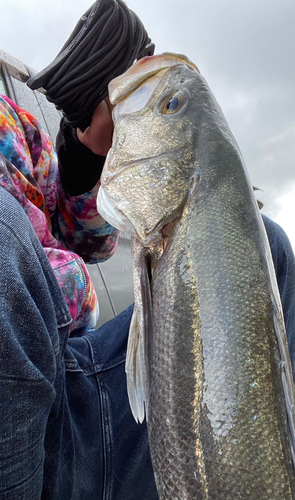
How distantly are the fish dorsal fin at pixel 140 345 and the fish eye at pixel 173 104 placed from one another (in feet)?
1.14

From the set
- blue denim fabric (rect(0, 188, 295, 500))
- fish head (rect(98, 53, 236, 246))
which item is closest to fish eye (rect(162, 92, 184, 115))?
fish head (rect(98, 53, 236, 246))

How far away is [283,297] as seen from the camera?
3.75 ft

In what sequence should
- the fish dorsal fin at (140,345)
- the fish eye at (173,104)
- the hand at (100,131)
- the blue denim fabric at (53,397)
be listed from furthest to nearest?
1. the hand at (100,131)
2. the fish eye at (173,104)
3. the fish dorsal fin at (140,345)
4. the blue denim fabric at (53,397)

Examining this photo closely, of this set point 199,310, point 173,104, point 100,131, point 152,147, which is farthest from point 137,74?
point 199,310

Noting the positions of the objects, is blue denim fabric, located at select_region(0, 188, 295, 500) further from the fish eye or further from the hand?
the hand

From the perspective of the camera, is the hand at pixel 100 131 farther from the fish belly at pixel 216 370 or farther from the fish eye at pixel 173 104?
the fish belly at pixel 216 370

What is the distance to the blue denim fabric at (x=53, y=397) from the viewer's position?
1.72 ft

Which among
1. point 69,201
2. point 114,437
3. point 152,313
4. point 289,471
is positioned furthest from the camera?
point 69,201

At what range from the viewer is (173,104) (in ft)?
2.85

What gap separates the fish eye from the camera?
86cm

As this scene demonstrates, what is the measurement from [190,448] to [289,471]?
6.0 inches

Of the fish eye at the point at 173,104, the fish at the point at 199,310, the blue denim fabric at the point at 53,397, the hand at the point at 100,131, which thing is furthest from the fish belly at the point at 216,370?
the hand at the point at 100,131

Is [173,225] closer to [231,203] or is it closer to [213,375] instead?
[231,203]

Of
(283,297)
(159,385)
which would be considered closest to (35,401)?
(159,385)
